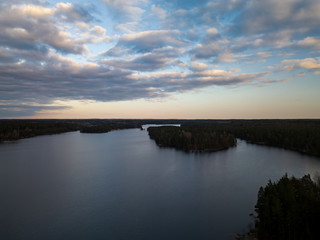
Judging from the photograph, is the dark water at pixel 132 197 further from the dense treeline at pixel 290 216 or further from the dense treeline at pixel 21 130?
the dense treeline at pixel 21 130

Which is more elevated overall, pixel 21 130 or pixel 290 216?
pixel 21 130

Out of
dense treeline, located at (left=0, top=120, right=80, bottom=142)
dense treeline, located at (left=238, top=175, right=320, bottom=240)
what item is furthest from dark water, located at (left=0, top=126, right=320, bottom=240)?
dense treeline, located at (left=0, top=120, right=80, bottom=142)

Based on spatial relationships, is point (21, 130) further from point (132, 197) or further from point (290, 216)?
point (290, 216)

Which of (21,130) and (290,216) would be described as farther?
(21,130)

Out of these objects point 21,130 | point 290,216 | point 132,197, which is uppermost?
point 21,130

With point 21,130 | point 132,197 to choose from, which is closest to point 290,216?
point 132,197

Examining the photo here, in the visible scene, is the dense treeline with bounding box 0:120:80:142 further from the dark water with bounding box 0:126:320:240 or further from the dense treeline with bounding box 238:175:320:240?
the dense treeline with bounding box 238:175:320:240
